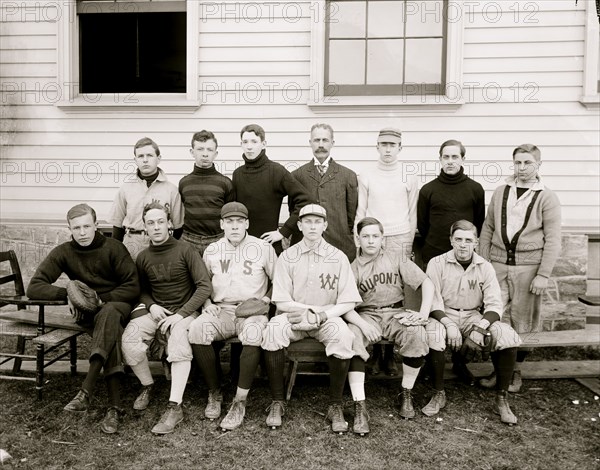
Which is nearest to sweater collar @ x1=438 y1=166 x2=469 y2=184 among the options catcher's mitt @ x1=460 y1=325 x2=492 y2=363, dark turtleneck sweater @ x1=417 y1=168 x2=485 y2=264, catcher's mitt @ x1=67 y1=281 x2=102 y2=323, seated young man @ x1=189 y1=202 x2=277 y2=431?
dark turtleneck sweater @ x1=417 y1=168 x2=485 y2=264

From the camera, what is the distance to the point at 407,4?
6008 mm

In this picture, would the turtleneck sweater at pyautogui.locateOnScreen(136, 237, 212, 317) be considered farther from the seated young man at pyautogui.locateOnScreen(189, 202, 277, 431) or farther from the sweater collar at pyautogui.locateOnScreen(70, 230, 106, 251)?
the sweater collar at pyautogui.locateOnScreen(70, 230, 106, 251)

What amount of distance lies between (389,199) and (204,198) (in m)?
1.46

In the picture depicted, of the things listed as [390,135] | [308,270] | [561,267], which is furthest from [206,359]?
[561,267]

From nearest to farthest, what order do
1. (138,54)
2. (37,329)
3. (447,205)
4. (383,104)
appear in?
(37,329) < (447,205) < (383,104) < (138,54)

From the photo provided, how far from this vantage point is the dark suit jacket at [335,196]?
471 cm

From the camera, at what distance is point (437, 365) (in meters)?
3.99

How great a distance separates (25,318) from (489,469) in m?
3.51

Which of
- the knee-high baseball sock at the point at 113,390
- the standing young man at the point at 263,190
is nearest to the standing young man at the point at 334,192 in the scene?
the standing young man at the point at 263,190

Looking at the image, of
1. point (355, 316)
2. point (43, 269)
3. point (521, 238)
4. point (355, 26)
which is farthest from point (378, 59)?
point (43, 269)

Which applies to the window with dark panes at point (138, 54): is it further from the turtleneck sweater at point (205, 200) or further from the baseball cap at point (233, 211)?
the baseball cap at point (233, 211)

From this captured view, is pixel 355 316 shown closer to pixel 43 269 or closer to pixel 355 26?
pixel 43 269

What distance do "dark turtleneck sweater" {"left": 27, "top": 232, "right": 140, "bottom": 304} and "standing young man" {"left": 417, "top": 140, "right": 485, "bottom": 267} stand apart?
2350mm

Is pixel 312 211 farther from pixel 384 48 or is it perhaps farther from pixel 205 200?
pixel 384 48
